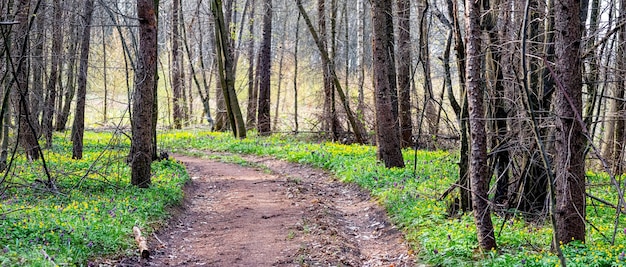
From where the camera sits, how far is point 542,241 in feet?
23.0

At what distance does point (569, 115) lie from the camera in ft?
19.5

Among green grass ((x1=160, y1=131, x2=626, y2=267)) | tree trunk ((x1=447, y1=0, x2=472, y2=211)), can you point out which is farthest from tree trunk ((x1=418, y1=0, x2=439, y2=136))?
green grass ((x1=160, y1=131, x2=626, y2=267))

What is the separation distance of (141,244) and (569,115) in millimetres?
5675

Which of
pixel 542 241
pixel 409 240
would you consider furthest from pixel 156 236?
pixel 542 241

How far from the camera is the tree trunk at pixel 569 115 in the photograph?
19.3 feet

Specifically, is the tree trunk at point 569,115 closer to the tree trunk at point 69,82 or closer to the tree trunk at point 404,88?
the tree trunk at point 69,82

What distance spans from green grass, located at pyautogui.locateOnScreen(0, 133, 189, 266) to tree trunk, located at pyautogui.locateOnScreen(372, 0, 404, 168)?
498 cm

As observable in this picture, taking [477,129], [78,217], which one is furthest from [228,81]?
[477,129]

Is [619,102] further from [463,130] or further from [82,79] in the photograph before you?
[82,79]

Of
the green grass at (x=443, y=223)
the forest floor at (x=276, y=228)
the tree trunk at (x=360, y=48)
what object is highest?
the tree trunk at (x=360, y=48)

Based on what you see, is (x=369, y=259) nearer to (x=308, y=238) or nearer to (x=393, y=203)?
(x=308, y=238)

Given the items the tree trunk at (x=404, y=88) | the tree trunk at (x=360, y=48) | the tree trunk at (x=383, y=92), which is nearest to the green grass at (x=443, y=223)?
the tree trunk at (x=383, y=92)

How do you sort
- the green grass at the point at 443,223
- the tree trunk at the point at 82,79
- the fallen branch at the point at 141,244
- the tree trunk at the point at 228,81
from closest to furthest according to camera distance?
the green grass at the point at 443,223
the fallen branch at the point at 141,244
the tree trunk at the point at 82,79
the tree trunk at the point at 228,81

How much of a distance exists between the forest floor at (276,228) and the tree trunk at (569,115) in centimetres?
230
